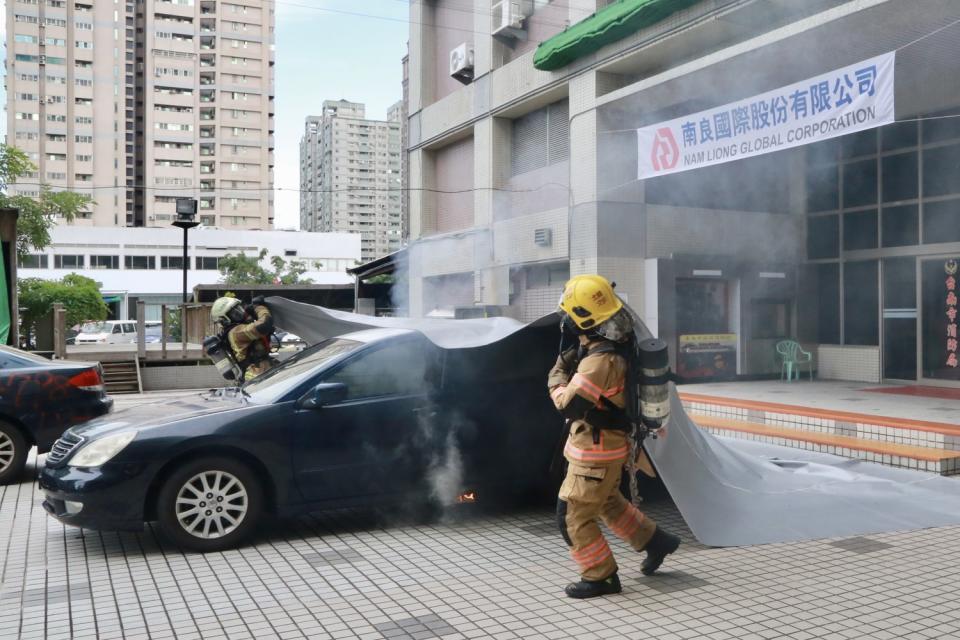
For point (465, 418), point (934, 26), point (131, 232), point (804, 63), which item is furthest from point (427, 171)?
point (131, 232)

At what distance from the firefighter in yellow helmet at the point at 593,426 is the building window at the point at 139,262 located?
6295cm

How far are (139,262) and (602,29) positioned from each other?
5468 centimetres

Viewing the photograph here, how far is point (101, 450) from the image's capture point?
491 centimetres

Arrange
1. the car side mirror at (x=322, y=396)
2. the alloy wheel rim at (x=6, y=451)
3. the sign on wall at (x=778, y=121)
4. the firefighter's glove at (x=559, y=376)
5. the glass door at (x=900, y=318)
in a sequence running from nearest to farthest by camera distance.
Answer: the firefighter's glove at (x=559, y=376)
the car side mirror at (x=322, y=396)
the alloy wheel rim at (x=6, y=451)
the sign on wall at (x=778, y=121)
the glass door at (x=900, y=318)

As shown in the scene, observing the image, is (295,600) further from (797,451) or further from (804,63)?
(804,63)

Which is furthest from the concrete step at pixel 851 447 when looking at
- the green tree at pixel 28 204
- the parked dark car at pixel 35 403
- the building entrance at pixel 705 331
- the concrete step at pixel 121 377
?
the green tree at pixel 28 204

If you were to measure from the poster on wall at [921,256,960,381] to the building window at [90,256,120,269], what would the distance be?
193 feet

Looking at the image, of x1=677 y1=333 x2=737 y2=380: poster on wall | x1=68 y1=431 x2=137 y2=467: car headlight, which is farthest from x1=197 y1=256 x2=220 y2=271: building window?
x1=68 y1=431 x2=137 y2=467: car headlight

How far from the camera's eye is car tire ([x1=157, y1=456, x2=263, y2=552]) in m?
4.90

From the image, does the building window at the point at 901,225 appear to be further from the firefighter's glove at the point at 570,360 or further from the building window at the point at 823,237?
the firefighter's glove at the point at 570,360

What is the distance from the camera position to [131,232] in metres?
60.7

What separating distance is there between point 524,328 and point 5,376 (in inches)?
192

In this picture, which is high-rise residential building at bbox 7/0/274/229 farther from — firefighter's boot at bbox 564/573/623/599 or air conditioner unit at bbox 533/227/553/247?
firefighter's boot at bbox 564/573/623/599

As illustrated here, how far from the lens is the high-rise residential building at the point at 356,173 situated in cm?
10438
